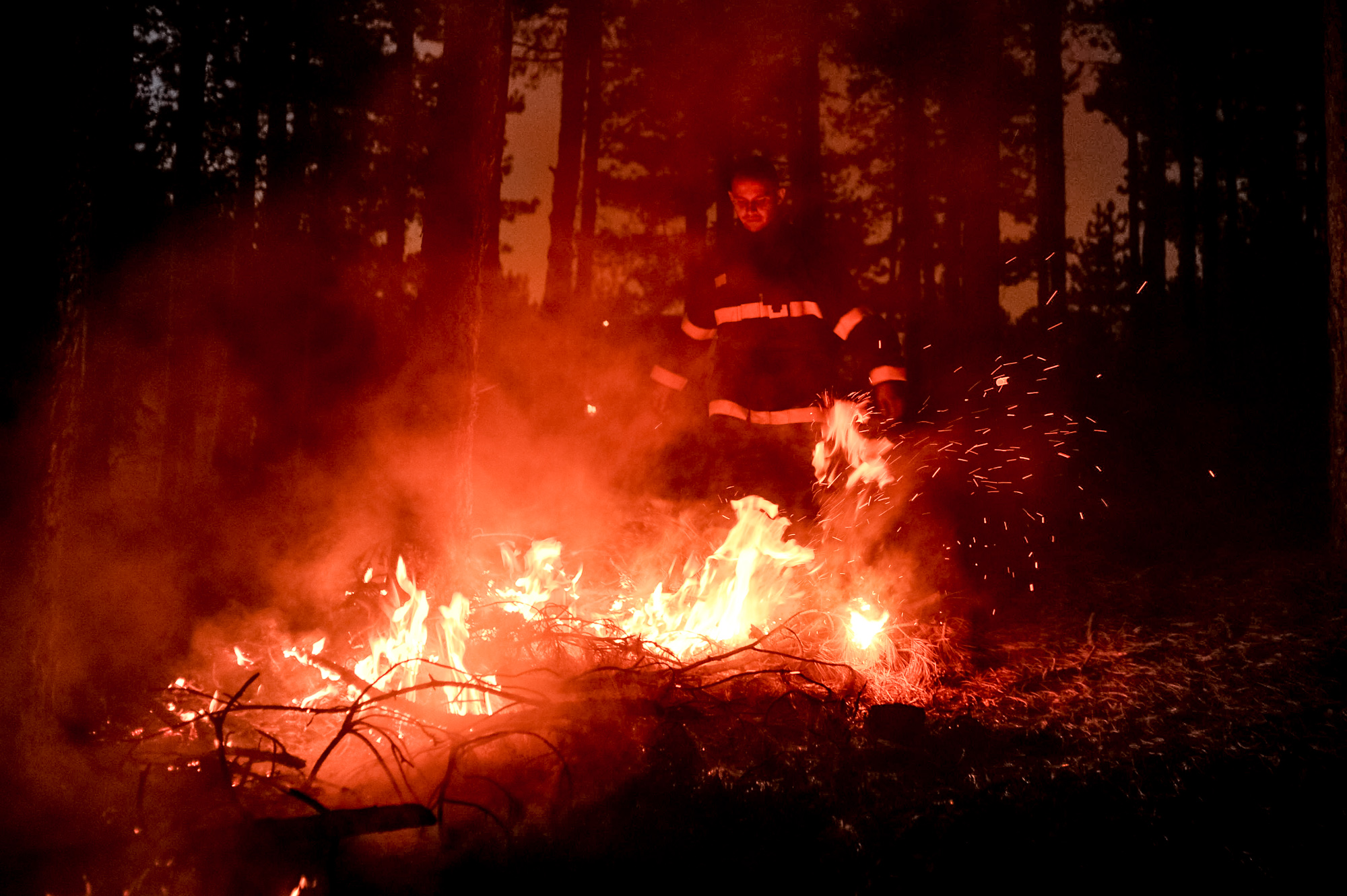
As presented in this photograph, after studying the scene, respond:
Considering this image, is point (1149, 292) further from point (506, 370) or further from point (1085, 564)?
point (506, 370)

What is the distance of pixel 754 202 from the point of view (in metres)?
5.25

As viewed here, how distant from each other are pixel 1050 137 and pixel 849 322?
7649 mm

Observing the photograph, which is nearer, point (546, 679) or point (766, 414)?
point (546, 679)

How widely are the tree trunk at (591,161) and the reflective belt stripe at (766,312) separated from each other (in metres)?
4.63

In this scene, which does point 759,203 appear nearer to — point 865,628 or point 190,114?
point 865,628

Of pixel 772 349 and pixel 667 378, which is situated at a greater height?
pixel 772 349

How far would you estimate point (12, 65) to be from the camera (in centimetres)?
236

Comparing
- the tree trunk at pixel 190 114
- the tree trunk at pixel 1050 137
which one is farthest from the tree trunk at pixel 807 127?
the tree trunk at pixel 190 114

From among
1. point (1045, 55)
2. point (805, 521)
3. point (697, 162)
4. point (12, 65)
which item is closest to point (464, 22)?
point (12, 65)

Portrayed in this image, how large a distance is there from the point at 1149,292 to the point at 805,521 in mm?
10297

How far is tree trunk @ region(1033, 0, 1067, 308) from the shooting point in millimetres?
9875

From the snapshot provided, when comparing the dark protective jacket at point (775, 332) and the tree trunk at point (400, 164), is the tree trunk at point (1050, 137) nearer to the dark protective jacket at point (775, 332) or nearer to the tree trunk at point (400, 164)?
the dark protective jacket at point (775, 332)

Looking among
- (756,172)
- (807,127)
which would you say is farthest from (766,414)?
(807,127)

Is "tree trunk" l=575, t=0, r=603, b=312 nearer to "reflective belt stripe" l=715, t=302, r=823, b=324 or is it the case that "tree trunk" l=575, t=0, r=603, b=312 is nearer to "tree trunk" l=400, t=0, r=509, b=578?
"reflective belt stripe" l=715, t=302, r=823, b=324
